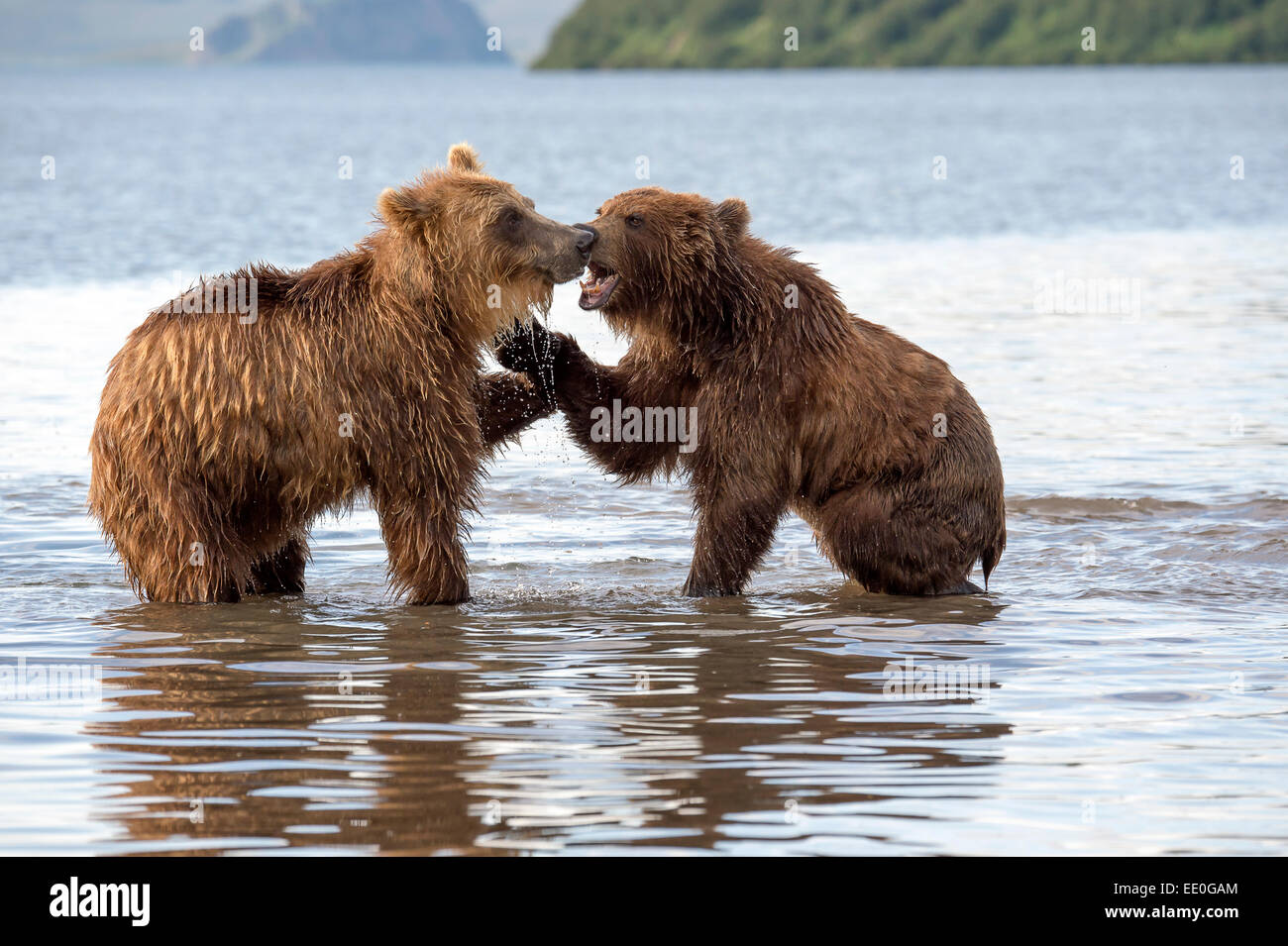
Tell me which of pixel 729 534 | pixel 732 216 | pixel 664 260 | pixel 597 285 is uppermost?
pixel 732 216

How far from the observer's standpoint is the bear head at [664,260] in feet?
25.9

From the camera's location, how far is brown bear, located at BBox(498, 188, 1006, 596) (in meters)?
7.92

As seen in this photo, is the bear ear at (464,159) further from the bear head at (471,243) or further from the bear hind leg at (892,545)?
the bear hind leg at (892,545)

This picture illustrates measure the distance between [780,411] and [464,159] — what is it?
1.87 metres

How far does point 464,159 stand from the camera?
7625 millimetres

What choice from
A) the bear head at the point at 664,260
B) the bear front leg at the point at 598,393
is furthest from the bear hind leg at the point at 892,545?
the bear head at the point at 664,260

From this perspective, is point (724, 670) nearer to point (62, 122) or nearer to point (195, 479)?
point (195, 479)

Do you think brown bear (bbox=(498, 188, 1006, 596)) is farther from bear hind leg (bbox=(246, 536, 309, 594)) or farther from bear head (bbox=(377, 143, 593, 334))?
bear hind leg (bbox=(246, 536, 309, 594))

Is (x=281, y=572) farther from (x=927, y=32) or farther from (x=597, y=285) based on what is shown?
(x=927, y=32)

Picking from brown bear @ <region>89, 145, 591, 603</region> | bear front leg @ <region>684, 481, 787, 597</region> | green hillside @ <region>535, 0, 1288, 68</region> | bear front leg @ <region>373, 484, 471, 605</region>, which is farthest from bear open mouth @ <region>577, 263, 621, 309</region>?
green hillside @ <region>535, 0, 1288, 68</region>

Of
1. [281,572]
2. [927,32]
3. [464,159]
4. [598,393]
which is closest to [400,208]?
[464,159]

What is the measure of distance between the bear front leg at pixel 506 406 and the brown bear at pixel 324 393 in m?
0.60

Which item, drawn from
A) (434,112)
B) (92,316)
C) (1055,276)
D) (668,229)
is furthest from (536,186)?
(434,112)

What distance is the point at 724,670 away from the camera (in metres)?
6.73
